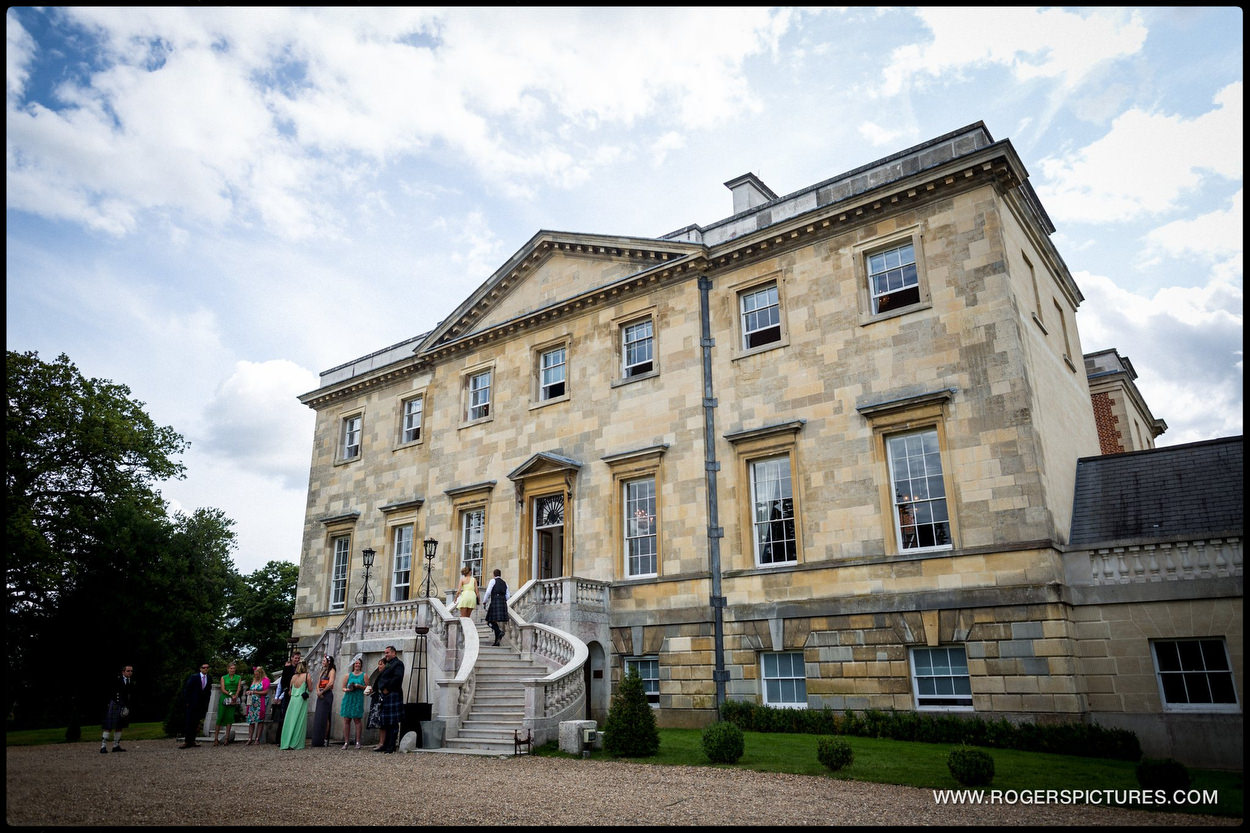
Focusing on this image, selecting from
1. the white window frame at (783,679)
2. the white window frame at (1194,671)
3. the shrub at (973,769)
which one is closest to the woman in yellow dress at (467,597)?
the white window frame at (783,679)

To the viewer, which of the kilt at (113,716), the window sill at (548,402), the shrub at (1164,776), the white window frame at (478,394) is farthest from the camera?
the white window frame at (478,394)

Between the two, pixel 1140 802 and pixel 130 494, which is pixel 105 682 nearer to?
pixel 130 494

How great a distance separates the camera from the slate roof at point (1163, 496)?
16.9 meters

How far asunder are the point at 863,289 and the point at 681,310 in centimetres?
544

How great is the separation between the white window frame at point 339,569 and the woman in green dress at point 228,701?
398 inches

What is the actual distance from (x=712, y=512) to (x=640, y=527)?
2545 millimetres

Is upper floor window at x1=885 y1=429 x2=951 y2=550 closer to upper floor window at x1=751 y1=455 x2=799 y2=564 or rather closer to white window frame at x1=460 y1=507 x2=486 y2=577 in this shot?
upper floor window at x1=751 y1=455 x2=799 y2=564

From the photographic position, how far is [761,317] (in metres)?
22.7

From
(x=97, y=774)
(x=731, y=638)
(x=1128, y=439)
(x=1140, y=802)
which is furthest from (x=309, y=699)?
(x=1128, y=439)

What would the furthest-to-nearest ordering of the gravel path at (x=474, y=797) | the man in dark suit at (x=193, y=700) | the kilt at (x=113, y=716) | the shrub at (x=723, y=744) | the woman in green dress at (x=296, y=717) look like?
1. the woman in green dress at (x=296, y=717)
2. the man in dark suit at (x=193, y=700)
3. the kilt at (x=113, y=716)
4. the shrub at (x=723, y=744)
5. the gravel path at (x=474, y=797)

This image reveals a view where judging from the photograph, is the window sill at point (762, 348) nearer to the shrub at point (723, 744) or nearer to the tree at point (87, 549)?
the shrub at point (723, 744)

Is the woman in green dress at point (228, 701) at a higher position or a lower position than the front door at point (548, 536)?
lower

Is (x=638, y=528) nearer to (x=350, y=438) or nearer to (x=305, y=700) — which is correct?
(x=305, y=700)

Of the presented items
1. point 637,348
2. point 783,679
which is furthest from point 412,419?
point 783,679
